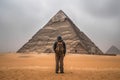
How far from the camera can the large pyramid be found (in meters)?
73.2

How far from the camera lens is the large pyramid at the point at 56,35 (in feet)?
240

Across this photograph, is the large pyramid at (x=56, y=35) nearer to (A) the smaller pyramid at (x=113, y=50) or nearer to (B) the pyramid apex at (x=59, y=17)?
(B) the pyramid apex at (x=59, y=17)

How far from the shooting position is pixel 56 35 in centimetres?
8369

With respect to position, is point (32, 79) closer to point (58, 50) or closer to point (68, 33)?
point (58, 50)

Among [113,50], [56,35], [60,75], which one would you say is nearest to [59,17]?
[56,35]

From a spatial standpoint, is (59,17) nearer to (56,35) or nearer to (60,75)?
(56,35)

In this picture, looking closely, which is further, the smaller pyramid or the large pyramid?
the smaller pyramid

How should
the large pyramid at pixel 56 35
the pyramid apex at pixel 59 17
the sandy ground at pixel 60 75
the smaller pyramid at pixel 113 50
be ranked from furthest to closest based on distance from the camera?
the smaller pyramid at pixel 113 50 < the pyramid apex at pixel 59 17 < the large pyramid at pixel 56 35 < the sandy ground at pixel 60 75

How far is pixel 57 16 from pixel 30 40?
581 inches

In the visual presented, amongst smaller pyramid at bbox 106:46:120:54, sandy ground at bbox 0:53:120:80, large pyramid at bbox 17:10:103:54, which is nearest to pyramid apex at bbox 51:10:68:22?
large pyramid at bbox 17:10:103:54

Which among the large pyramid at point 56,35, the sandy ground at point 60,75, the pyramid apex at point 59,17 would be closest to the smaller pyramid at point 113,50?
the large pyramid at point 56,35

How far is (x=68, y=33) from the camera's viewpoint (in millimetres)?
80500

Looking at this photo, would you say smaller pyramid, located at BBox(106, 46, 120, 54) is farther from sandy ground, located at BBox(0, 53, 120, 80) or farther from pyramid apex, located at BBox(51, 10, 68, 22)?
sandy ground, located at BBox(0, 53, 120, 80)

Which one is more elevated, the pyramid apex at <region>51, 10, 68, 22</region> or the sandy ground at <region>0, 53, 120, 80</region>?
the pyramid apex at <region>51, 10, 68, 22</region>
